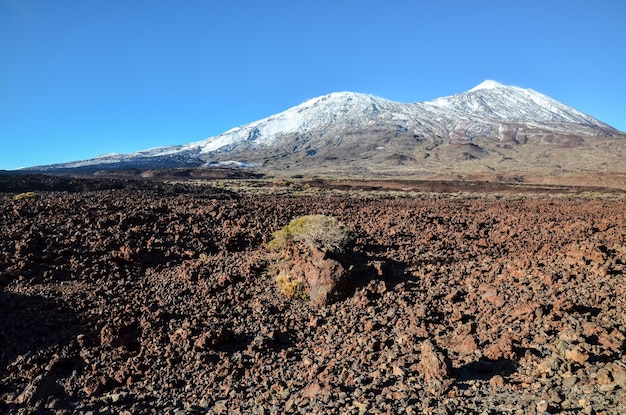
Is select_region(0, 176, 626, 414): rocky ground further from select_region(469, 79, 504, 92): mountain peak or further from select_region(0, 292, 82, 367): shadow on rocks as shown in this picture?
select_region(469, 79, 504, 92): mountain peak

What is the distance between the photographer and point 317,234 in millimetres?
8688

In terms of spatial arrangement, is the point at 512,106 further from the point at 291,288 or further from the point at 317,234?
the point at 291,288

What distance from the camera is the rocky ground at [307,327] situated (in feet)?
13.5

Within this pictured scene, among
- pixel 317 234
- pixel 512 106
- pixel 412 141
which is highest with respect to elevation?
pixel 512 106

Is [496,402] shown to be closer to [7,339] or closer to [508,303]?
[508,303]

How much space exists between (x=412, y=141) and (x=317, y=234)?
405 feet

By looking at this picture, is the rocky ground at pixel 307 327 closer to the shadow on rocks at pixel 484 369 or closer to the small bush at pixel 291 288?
the shadow on rocks at pixel 484 369

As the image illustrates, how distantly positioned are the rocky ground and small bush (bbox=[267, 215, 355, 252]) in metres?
0.41

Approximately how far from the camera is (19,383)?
486 cm

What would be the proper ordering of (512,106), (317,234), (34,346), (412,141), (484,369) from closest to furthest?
1. (484,369)
2. (34,346)
3. (317,234)
4. (412,141)
5. (512,106)

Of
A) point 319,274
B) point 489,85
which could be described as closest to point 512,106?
point 489,85

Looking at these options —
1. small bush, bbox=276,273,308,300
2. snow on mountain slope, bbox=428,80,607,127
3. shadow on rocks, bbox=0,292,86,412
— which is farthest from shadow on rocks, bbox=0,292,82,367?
snow on mountain slope, bbox=428,80,607,127

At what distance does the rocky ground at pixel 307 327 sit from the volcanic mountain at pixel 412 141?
65069 millimetres

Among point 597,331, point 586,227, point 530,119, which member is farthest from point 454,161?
point 597,331
